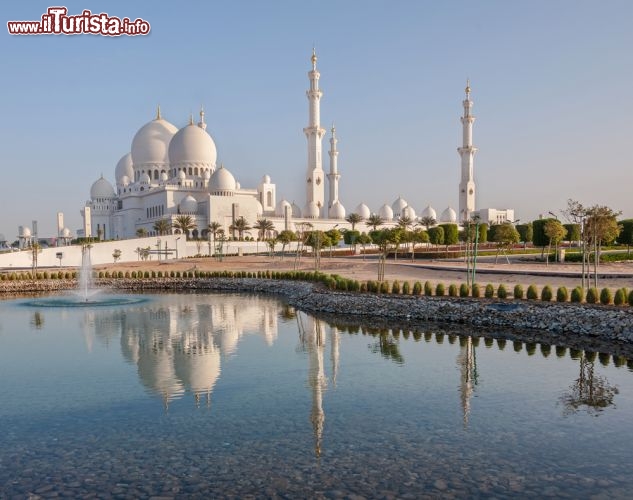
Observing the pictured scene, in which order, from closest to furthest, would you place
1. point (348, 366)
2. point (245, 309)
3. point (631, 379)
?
point (631, 379)
point (348, 366)
point (245, 309)

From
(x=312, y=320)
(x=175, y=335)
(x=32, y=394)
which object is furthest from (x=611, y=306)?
(x=32, y=394)

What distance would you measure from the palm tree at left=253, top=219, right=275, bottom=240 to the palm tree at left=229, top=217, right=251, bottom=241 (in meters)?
1.70

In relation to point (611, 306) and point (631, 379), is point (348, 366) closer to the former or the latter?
point (631, 379)

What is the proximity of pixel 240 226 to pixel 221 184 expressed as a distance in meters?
13.1

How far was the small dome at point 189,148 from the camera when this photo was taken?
307 feet

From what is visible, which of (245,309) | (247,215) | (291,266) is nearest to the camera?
(245,309)

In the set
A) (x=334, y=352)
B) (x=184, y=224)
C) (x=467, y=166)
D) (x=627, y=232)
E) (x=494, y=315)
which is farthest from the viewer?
(x=467, y=166)

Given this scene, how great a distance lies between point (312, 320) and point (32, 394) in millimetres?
14391

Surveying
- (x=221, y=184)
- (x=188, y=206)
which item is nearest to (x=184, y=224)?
(x=188, y=206)

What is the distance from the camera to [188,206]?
85.4 meters

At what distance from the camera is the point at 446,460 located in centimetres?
984

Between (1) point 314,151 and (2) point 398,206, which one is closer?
(1) point 314,151

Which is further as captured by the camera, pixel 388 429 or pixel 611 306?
pixel 611 306

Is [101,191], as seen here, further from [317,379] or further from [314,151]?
[317,379]
